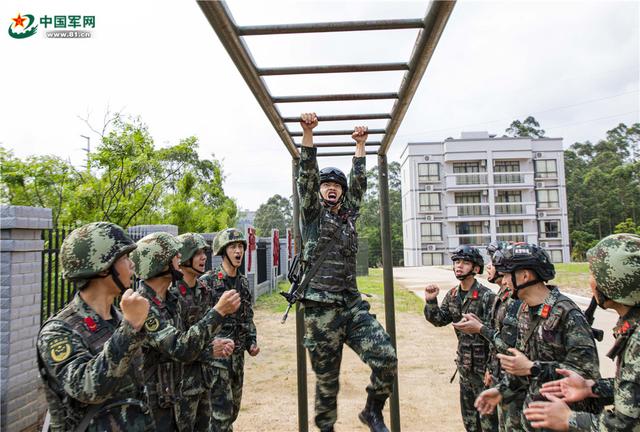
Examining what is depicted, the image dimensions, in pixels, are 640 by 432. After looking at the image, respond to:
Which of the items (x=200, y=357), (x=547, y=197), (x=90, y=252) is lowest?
(x=200, y=357)

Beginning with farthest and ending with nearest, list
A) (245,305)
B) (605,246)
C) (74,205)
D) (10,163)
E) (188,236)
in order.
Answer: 1. (74,205)
2. (10,163)
3. (245,305)
4. (188,236)
5. (605,246)

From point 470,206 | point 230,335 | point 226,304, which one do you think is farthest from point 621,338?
point 470,206

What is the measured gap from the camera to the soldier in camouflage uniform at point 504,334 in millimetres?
2408

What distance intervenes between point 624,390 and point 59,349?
2178mm

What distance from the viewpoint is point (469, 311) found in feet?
11.3

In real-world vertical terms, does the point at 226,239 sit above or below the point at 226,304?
above

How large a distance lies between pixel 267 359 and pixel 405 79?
5979 millimetres

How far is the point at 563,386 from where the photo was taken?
1807 millimetres

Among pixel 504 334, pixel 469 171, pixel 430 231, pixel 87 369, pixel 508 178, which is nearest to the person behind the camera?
pixel 87 369

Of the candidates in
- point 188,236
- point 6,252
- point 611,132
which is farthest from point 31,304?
point 611,132

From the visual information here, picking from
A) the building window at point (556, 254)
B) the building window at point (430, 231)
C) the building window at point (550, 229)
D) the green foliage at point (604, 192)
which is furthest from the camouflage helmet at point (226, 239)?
the green foliage at point (604, 192)

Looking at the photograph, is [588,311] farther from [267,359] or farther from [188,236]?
[267,359]

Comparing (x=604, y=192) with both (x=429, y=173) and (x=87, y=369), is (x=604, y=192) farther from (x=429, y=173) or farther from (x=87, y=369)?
(x=87, y=369)

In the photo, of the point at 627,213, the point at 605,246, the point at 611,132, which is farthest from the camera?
the point at 611,132
